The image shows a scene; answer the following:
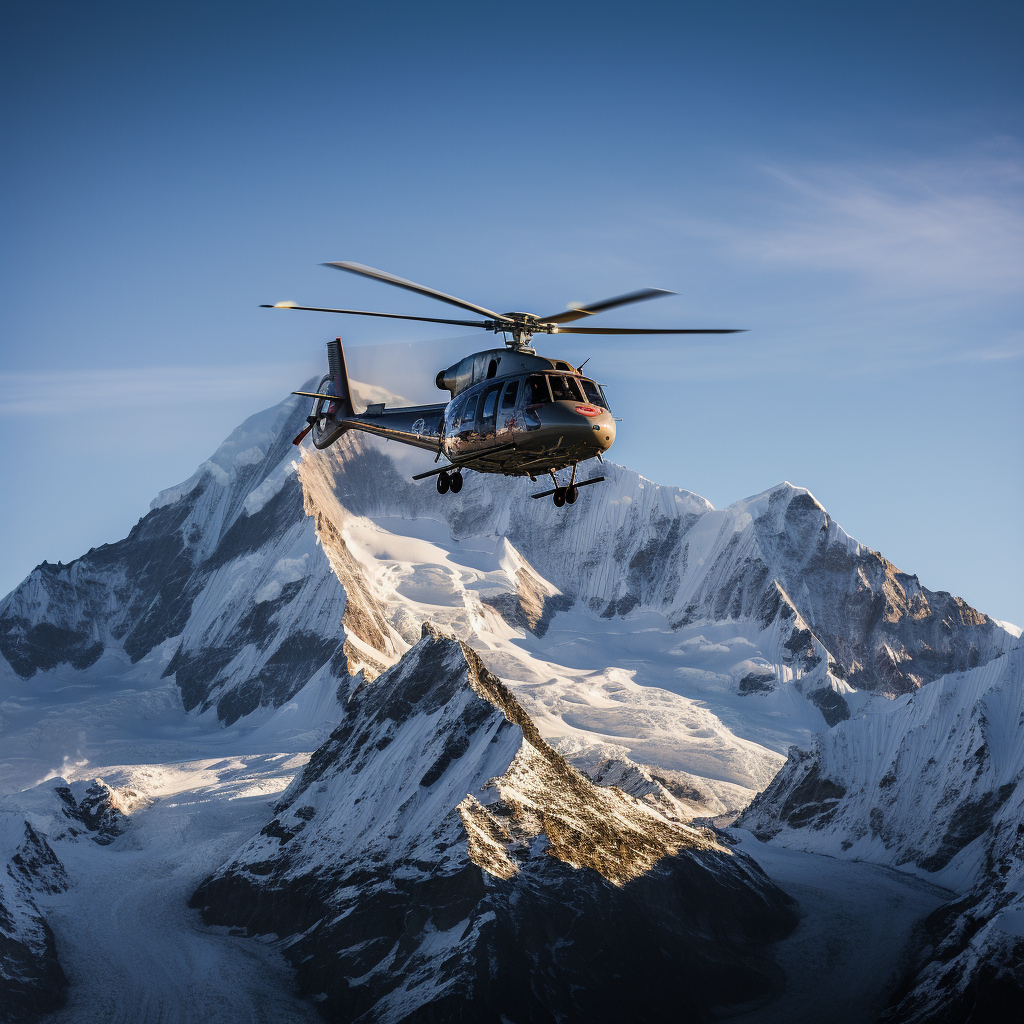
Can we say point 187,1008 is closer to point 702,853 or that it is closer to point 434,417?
point 702,853

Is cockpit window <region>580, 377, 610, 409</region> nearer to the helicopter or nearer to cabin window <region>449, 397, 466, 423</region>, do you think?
the helicopter

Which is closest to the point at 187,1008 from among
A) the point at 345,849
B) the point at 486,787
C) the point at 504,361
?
the point at 345,849

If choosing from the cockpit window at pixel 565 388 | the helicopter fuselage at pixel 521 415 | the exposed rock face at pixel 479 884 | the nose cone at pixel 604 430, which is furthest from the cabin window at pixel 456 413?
the exposed rock face at pixel 479 884

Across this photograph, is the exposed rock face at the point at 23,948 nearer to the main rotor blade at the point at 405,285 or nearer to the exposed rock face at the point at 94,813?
the exposed rock face at the point at 94,813

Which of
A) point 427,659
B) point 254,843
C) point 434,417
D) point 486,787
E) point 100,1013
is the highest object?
point 434,417

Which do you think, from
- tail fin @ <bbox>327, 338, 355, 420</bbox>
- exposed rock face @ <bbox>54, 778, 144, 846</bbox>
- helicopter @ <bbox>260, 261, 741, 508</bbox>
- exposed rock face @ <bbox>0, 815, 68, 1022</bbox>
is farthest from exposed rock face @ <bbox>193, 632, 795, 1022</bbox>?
helicopter @ <bbox>260, 261, 741, 508</bbox>
